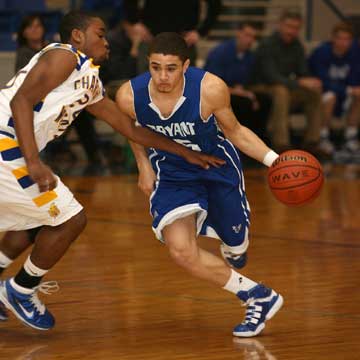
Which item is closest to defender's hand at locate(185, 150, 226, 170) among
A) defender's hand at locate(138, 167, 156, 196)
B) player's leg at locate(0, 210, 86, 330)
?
defender's hand at locate(138, 167, 156, 196)

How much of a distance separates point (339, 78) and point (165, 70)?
873 cm

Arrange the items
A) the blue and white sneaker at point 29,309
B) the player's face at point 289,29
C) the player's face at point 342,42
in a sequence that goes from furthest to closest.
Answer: the player's face at point 342,42 < the player's face at point 289,29 < the blue and white sneaker at point 29,309

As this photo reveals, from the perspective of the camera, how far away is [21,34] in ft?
36.2

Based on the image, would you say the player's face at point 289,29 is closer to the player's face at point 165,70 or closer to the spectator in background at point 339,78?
the spectator in background at point 339,78

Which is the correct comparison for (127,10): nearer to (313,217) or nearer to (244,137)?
(313,217)

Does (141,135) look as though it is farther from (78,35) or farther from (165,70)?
(78,35)

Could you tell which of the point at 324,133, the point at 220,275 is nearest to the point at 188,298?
the point at 220,275

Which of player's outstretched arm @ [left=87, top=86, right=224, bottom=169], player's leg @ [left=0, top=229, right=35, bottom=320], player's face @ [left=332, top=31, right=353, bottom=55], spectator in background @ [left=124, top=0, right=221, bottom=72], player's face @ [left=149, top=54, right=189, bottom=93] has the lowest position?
player's face @ [left=332, top=31, right=353, bottom=55]

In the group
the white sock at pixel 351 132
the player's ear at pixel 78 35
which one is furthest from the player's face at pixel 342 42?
the player's ear at pixel 78 35

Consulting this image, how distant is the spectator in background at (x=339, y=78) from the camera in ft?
43.4

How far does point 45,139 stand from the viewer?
15.8 ft

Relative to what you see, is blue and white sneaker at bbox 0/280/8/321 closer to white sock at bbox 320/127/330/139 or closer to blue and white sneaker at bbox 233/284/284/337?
blue and white sneaker at bbox 233/284/284/337

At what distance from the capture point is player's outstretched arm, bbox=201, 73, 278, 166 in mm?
5094

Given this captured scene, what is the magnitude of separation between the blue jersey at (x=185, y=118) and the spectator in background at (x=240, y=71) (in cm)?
700
